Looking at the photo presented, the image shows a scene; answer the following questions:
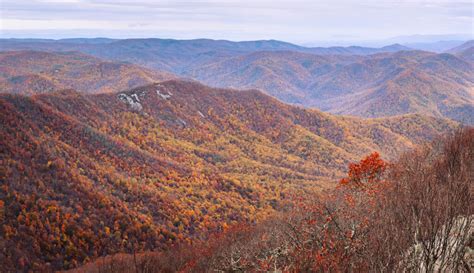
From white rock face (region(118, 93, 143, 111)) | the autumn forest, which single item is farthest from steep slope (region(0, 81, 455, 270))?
white rock face (region(118, 93, 143, 111))

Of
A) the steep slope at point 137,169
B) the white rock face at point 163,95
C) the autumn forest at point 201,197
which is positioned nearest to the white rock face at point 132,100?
the steep slope at point 137,169

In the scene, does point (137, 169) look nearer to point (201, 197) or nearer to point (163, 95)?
point (201, 197)

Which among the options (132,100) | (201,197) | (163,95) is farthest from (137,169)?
(163,95)

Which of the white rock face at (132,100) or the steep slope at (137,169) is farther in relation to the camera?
the white rock face at (132,100)

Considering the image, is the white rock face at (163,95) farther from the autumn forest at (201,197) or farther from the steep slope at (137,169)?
the autumn forest at (201,197)

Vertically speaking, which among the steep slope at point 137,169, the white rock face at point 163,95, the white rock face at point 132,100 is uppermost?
the white rock face at point 163,95

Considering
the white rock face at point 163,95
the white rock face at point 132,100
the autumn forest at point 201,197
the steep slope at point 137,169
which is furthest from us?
the white rock face at point 163,95
